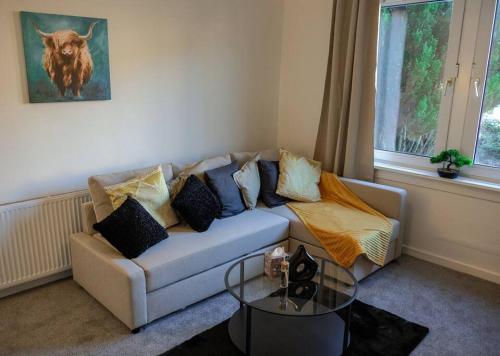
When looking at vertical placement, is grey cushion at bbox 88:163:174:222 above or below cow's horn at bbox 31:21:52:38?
below

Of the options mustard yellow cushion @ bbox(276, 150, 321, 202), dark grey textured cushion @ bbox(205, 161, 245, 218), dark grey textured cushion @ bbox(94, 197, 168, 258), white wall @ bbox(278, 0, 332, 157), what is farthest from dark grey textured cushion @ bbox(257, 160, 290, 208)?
dark grey textured cushion @ bbox(94, 197, 168, 258)

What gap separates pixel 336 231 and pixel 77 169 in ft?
6.27

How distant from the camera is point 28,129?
288 centimetres

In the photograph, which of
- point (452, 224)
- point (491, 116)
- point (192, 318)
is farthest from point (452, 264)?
point (192, 318)

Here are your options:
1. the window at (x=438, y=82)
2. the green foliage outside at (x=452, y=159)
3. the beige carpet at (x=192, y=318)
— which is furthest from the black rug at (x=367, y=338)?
the window at (x=438, y=82)

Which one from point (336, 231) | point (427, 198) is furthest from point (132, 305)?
point (427, 198)

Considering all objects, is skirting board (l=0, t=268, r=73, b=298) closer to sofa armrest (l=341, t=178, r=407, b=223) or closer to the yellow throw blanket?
the yellow throw blanket

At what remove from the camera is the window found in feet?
10.7

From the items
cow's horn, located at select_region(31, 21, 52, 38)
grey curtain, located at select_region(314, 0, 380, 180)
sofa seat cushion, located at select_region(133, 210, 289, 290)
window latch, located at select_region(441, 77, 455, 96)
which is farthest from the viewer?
grey curtain, located at select_region(314, 0, 380, 180)

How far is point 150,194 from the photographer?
2953 millimetres

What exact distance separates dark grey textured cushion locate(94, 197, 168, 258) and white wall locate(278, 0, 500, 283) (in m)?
2.13

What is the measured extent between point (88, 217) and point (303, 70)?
245 cm

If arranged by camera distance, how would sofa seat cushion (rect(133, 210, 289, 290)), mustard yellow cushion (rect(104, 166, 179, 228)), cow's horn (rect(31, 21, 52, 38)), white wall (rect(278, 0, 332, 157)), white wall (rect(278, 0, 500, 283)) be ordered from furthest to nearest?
white wall (rect(278, 0, 332, 157)) < white wall (rect(278, 0, 500, 283)) < mustard yellow cushion (rect(104, 166, 179, 228)) < cow's horn (rect(31, 21, 52, 38)) < sofa seat cushion (rect(133, 210, 289, 290))

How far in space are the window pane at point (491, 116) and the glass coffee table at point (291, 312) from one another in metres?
1.65
